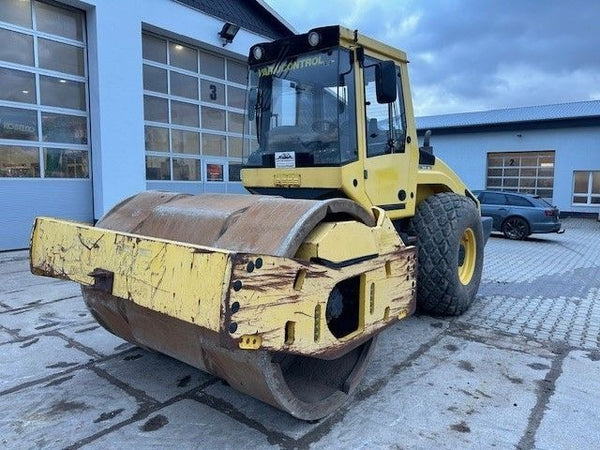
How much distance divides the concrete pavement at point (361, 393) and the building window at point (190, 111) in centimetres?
725

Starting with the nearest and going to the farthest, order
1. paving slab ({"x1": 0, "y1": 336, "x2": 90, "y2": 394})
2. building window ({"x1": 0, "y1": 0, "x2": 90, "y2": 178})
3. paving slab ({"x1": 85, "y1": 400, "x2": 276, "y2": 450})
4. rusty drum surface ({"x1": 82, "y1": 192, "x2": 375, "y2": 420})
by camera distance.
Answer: rusty drum surface ({"x1": 82, "y1": 192, "x2": 375, "y2": 420}) → paving slab ({"x1": 85, "y1": 400, "x2": 276, "y2": 450}) → paving slab ({"x1": 0, "y1": 336, "x2": 90, "y2": 394}) → building window ({"x1": 0, "y1": 0, "x2": 90, "y2": 178})

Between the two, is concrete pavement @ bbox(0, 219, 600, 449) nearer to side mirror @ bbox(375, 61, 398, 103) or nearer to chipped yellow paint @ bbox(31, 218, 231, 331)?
chipped yellow paint @ bbox(31, 218, 231, 331)

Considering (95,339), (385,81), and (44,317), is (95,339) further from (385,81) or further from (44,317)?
(385,81)

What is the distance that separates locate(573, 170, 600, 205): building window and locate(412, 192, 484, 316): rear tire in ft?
66.2

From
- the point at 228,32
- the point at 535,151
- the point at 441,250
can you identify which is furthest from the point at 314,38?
the point at 535,151

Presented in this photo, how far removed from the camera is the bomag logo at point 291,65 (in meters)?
3.97

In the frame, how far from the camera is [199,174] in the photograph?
1271 centimetres

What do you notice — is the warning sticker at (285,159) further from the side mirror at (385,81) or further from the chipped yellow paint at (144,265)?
the chipped yellow paint at (144,265)

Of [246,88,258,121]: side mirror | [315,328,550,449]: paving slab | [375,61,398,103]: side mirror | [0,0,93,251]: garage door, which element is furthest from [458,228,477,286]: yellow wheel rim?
[0,0,93,251]: garage door

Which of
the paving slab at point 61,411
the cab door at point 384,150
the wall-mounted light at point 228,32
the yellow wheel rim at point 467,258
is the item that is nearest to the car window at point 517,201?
the yellow wheel rim at point 467,258

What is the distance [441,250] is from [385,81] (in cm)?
176

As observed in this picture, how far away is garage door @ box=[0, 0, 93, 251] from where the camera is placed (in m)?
8.95

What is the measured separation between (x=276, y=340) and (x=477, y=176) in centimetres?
2410

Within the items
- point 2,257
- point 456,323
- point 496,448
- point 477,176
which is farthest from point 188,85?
point 477,176
